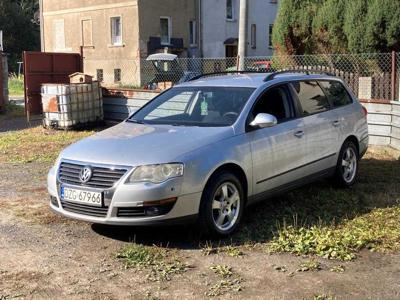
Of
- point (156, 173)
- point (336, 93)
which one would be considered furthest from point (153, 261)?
point (336, 93)

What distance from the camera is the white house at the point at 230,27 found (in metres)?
35.7

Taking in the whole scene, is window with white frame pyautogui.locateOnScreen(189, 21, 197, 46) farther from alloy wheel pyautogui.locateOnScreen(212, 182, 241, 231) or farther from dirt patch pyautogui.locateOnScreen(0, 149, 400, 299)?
alloy wheel pyautogui.locateOnScreen(212, 182, 241, 231)

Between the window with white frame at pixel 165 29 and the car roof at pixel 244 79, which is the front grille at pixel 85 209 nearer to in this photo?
the car roof at pixel 244 79

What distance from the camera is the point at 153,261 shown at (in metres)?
4.99

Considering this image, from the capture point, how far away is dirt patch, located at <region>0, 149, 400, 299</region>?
440cm

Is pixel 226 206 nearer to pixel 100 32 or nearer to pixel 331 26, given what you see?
pixel 331 26

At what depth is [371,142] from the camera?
418 inches

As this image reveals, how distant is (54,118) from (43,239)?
869cm

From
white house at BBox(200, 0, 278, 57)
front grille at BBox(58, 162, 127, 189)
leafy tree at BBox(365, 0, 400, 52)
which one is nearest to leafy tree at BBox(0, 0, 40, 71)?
white house at BBox(200, 0, 278, 57)

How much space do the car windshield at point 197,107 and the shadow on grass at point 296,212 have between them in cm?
112

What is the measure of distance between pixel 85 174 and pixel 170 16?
29362 mm

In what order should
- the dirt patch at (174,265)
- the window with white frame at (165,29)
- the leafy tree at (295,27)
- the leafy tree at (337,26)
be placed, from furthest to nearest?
the window with white frame at (165,29) → the leafy tree at (295,27) → the leafy tree at (337,26) → the dirt patch at (174,265)

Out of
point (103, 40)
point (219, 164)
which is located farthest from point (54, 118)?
point (103, 40)

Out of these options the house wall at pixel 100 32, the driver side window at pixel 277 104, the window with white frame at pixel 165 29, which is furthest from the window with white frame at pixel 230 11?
the driver side window at pixel 277 104
